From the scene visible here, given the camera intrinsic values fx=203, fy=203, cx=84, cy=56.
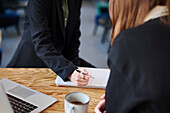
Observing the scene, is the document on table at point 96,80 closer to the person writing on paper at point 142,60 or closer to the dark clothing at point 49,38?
the dark clothing at point 49,38

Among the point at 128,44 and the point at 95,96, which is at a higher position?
the point at 128,44

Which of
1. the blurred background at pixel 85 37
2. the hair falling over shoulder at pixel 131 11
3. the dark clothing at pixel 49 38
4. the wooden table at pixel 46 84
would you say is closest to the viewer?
the hair falling over shoulder at pixel 131 11

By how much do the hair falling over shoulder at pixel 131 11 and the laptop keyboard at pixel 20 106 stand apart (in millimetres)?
473

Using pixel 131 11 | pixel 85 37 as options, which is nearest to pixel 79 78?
pixel 131 11

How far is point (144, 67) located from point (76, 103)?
38cm

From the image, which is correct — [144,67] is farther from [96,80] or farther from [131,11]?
[96,80]

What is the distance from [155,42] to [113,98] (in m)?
0.25

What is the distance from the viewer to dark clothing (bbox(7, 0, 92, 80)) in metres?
1.23

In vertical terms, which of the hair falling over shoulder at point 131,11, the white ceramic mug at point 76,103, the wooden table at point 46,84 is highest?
the hair falling over shoulder at point 131,11

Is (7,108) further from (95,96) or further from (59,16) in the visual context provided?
(59,16)

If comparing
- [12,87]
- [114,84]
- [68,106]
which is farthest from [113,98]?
[12,87]

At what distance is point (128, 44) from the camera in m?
0.59

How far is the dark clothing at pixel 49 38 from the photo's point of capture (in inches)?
48.4

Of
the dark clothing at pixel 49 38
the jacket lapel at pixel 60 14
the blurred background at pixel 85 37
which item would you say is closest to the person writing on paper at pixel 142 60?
the dark clothing at pixel 49 38
